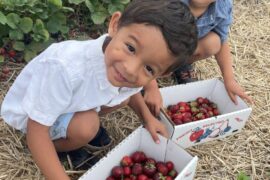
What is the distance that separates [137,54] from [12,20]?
3.99 ft

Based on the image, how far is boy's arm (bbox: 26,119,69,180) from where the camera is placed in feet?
5.73

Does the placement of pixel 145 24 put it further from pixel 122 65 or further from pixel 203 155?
pixel 203 155

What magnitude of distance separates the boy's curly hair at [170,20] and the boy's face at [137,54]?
0.07ft

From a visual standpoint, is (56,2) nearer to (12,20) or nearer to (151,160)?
(12,20)

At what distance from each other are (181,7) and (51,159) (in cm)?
78

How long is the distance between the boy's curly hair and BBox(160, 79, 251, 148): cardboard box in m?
0.67

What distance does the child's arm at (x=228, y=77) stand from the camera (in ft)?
8.27

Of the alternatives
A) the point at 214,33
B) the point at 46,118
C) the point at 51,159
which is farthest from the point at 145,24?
the point at 214,33

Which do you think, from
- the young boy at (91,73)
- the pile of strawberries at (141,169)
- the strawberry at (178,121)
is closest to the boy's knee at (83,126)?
the young boy at (91,73)

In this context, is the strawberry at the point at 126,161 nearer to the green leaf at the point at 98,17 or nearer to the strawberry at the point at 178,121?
the strawberry at the point at 178,121

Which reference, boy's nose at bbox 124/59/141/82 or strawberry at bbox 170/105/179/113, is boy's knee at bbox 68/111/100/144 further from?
strawberry at bbox 170/105/179/113

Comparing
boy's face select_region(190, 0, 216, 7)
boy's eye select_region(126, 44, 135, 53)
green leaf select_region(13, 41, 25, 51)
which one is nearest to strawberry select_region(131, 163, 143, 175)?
boy's eye select_region(126, 44, 135, 53)

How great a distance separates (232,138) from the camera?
101 inches

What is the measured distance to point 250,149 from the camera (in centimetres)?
253
